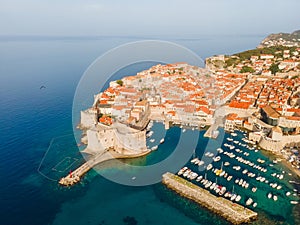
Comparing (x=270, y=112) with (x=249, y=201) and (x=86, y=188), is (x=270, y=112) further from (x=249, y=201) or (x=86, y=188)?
(x=86, y=188)

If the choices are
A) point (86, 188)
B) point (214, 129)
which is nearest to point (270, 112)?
point (214, 129)

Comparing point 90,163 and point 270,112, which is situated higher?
point 270,112

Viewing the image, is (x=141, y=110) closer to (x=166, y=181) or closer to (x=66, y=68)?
(x=166, y=181)

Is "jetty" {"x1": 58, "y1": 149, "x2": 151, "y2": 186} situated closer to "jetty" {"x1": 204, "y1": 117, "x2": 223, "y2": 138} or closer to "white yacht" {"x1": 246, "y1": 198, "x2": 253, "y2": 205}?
"jetty" {"x1": 204, "y1": 117, "x2": 223, "y2": 138}

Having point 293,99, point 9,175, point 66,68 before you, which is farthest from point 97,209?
point 66,68

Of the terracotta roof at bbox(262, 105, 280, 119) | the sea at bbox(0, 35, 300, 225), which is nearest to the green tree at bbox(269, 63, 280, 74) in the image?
the terracotta roof at bbox(262, 105, 280, 119)
